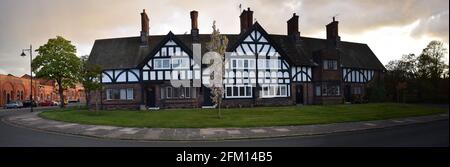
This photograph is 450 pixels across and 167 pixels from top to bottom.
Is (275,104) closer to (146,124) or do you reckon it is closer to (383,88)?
(383,88)

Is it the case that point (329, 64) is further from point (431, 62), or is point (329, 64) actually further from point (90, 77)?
point (90, 77)

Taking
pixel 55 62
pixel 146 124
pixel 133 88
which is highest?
pixel 55 62

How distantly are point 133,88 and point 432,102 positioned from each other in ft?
122

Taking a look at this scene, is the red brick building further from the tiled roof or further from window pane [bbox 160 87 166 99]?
window pane [bbox 160 87 166 99]

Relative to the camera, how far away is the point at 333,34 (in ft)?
148

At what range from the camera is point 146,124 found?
20.2 metres

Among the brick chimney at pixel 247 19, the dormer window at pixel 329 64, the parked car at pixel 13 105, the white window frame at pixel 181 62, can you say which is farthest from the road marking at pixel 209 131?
the parked car at pixel 13 105

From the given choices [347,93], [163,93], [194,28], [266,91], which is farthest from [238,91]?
[347,93]

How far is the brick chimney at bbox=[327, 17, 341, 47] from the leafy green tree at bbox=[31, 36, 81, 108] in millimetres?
33241

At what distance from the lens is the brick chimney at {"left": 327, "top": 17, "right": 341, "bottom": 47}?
43.8 metres

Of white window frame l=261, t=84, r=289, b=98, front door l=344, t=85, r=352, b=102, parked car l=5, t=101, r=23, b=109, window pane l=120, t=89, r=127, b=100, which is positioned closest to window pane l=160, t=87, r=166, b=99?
window pane l=120, t=89, r=127, b=100

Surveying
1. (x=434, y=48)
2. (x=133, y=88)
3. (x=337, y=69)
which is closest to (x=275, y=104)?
(x=337, y=69)

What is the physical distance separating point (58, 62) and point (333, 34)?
3626 cm
